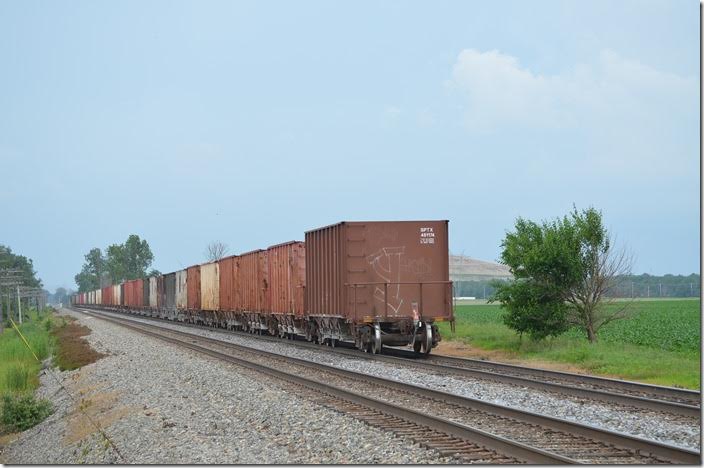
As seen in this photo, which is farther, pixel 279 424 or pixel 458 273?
pixel 458 273

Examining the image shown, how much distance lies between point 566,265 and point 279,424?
14.5m

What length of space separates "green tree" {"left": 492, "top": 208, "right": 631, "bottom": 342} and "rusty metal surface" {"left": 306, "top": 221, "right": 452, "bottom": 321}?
333 centimetres

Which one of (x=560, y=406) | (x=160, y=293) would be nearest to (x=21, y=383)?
(x=560, y=406)

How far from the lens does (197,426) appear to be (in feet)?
39.5

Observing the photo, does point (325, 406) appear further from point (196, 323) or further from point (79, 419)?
point (196, 323)

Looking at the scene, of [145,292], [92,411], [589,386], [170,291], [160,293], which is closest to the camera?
[589,386]

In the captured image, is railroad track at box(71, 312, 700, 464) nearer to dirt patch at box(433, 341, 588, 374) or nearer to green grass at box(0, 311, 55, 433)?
dirt patch at box(433, 341, 588, 374)

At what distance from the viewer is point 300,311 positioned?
27.8m

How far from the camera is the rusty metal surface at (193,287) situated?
50.3m

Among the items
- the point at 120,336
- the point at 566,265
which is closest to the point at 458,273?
the point at 120,336

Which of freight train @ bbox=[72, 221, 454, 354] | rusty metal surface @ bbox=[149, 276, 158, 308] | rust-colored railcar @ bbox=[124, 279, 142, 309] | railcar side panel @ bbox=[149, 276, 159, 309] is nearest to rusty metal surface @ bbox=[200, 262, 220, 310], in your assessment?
freight train @ bbox=[72, 221, 454, 354]

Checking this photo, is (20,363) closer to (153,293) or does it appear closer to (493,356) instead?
(493,356)

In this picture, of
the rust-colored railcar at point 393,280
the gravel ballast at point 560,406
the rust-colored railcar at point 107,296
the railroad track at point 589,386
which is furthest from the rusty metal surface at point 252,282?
the rust-colored railcar at point 107,296

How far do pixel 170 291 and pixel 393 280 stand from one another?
4040 cm
